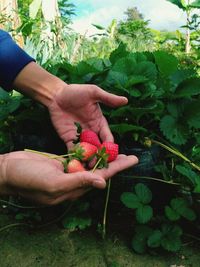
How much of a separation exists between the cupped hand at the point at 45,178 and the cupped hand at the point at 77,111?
0.76 feet

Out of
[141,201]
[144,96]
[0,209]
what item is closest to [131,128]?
[144,96]

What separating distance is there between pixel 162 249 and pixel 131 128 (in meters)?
0.51

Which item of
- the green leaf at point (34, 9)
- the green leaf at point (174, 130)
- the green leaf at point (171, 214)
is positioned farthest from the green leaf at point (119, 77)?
the green leaf at point (34, 9)

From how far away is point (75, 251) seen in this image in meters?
1.59

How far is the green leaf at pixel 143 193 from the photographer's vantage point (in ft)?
5.08

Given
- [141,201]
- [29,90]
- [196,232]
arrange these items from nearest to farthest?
[141,201] → [196,232] → [29,90]

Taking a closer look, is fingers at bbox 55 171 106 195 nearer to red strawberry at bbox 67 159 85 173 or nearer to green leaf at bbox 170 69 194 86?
red strawberry at bbox 67 159 85 173

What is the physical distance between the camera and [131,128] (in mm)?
1561

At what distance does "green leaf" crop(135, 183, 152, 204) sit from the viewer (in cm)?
155

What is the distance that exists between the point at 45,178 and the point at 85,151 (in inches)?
8.9

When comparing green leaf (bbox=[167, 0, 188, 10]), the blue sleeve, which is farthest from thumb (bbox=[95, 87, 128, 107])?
green leaf (bbox=[167, 0, 188, 10])

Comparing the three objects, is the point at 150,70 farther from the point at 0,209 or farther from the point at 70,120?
the point at 0,209

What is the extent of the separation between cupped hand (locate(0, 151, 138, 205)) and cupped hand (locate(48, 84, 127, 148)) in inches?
9.1

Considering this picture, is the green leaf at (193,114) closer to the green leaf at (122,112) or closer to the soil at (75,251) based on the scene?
the green leaf at (122,112)
